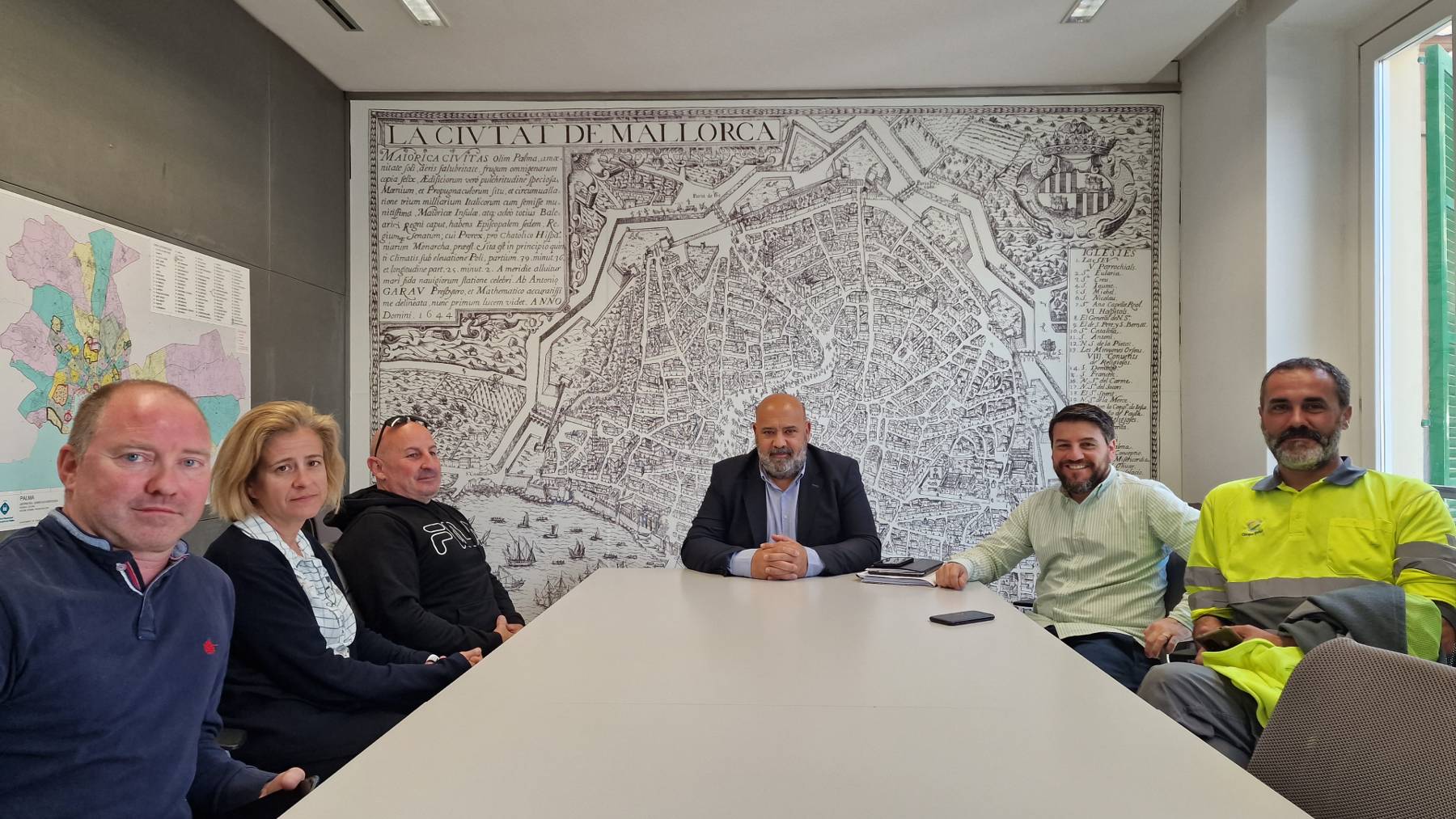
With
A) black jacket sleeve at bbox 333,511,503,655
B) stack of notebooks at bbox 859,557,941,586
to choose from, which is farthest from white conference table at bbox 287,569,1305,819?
stack of notebooks at bbox 859,557,941,586

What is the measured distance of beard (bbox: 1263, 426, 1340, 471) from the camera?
2.68m

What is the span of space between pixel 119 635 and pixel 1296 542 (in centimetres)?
287

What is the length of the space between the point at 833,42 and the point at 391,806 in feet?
12.7

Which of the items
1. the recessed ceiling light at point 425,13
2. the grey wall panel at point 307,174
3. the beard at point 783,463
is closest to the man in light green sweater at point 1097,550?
Answer: the beard at point 783,463

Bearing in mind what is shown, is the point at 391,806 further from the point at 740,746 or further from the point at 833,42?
the point at 833,42

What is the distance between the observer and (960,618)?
2502 mm

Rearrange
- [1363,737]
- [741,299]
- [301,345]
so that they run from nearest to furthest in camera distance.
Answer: [1363,737]
[301,345]
[741,299]

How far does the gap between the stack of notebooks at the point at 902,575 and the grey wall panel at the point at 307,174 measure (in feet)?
9.98

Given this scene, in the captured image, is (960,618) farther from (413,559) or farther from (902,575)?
(413,559)

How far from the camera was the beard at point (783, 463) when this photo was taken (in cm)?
366

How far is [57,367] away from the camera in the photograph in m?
2.96

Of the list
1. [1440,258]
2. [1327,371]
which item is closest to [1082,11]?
[1440,258]

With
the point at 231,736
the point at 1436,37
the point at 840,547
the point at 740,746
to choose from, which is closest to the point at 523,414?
the point at 840,547

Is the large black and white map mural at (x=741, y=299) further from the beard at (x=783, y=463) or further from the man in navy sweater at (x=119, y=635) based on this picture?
the man in navy sweater at (x=119, y=635)
